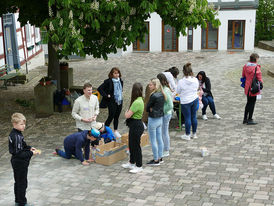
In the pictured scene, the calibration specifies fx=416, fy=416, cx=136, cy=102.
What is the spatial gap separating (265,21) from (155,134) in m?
29.4

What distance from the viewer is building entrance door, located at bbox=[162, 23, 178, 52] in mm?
31578

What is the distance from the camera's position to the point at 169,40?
3170 centimetres

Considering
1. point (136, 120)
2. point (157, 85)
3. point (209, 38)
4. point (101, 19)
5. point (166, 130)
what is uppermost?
point (101, 19)

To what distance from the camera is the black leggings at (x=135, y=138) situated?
26.0ft

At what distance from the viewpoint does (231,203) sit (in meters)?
6.75

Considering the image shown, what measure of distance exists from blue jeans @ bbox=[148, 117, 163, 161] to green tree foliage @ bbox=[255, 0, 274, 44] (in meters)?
28.4

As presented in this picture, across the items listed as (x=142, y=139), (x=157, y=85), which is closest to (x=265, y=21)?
(x=142, y=139)

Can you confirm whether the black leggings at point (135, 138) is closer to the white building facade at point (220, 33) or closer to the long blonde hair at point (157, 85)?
the long blonde hair at point (157, 85)

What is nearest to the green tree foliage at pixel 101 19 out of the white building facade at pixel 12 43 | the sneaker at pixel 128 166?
the sneaker at pixel 128 166

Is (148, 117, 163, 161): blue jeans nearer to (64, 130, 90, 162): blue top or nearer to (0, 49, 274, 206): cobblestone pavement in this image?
(0, 49, 274, 206): cobblestone pavement

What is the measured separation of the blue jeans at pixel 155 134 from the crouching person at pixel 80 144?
3.47 ft

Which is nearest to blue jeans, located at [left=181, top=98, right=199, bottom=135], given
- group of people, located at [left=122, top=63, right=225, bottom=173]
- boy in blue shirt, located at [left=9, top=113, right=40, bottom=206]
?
group of people, located at [left=122, top=63, right=225, bottom=173]

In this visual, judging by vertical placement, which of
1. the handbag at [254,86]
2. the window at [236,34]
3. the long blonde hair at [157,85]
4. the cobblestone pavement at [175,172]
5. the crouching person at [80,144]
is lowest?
the cobblestone pavement at [175,172]

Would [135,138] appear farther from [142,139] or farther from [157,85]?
[142,139]
